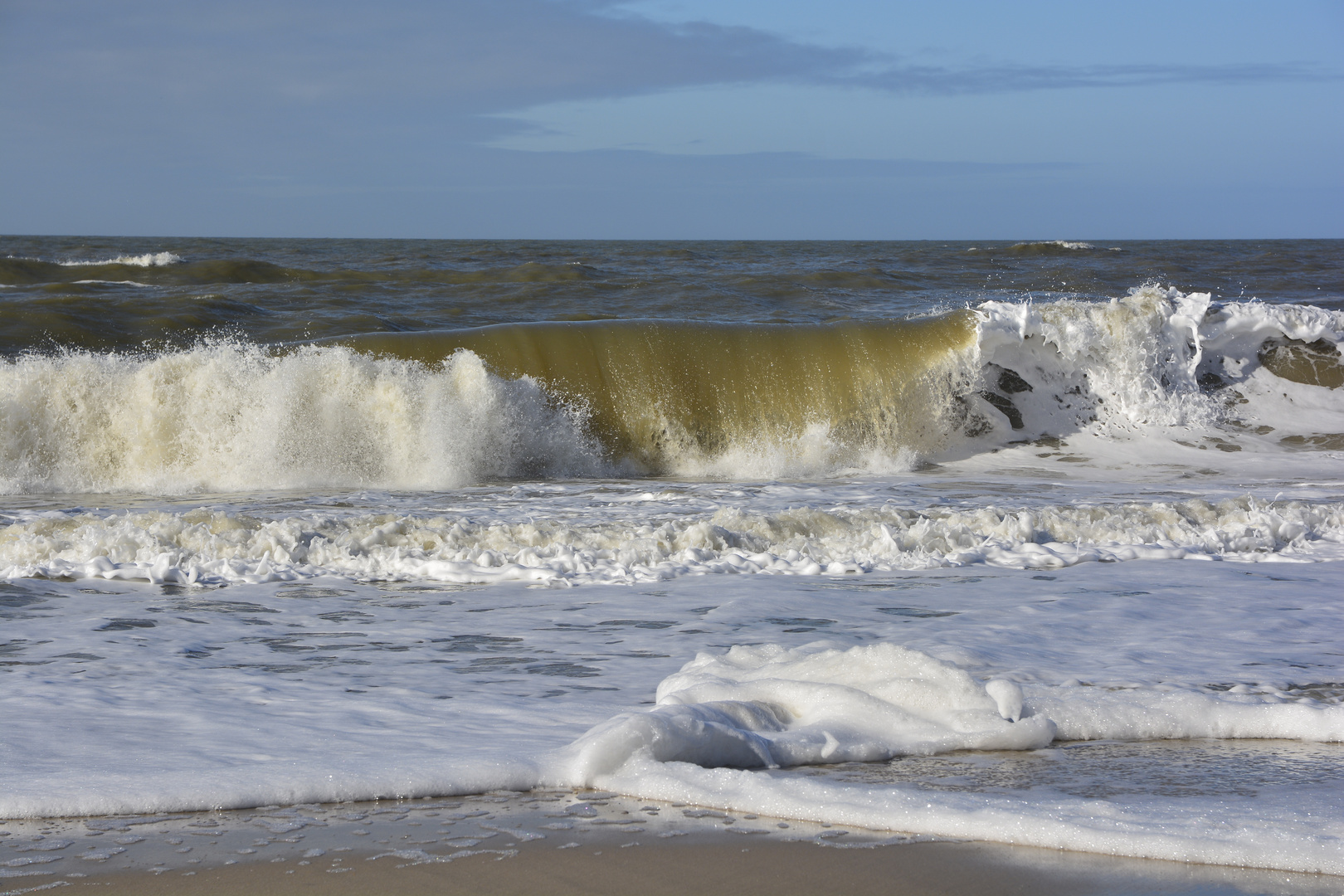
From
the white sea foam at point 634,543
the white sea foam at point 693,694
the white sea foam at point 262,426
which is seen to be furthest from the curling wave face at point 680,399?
the white sea foam at point 693,694

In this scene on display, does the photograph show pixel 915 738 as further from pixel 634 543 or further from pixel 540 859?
pixel 634 543

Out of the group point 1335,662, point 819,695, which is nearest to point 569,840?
point 819,695

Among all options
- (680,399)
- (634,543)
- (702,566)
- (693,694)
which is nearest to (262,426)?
(680,399)

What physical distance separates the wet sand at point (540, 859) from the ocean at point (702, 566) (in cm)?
9

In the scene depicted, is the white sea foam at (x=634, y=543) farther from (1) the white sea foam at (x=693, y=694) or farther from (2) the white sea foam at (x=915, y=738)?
(2) the white sea foam at (x=915, y=738)

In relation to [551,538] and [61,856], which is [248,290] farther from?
[61,856]

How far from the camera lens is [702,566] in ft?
20.2

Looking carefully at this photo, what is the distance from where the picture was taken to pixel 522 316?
53.7 ft

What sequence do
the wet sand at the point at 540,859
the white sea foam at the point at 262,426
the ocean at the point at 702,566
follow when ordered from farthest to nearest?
the white sea foam at the point at 262,426, the ocean at the point at 702,566, the wet sand at the point at 540,859

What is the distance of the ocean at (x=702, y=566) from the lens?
3.02 m

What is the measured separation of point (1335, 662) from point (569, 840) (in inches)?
131

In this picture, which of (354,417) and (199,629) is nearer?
(199,629)

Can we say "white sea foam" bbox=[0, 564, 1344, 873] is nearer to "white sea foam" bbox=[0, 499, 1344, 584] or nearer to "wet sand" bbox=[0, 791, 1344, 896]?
"wet sand" bbox=[0, 791, 1344, 896]

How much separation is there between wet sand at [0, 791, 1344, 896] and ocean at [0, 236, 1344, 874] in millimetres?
93
